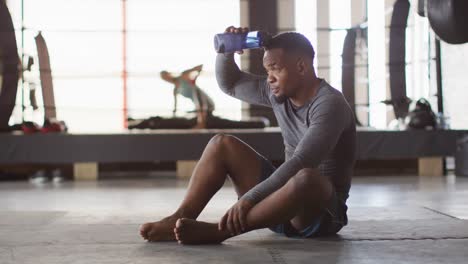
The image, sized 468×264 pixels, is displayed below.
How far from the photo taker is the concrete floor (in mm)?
2045

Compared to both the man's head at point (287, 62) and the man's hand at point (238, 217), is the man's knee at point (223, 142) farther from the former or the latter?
the man's hand at point (238, 217)

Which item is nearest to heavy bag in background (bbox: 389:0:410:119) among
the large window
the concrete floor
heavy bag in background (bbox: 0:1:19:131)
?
the large window

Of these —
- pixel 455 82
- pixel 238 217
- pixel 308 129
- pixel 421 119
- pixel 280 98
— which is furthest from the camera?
pixel 455 82

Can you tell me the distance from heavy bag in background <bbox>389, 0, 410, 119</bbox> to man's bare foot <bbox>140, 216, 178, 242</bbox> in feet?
14.2

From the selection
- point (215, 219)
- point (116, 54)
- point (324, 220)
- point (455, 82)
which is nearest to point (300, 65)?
point (324, 220)

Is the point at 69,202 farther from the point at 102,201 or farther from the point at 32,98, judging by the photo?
the point at 32,98

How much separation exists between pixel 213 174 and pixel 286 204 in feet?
1.12

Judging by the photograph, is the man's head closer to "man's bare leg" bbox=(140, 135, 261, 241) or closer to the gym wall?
"man's bare leg" bbox=(140, 135, 261, 241)

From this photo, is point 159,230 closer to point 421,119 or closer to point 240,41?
point 240,41

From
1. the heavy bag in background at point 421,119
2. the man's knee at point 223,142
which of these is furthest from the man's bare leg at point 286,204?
the heavy bag in background at point 421,119

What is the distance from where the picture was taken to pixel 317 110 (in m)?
2.15

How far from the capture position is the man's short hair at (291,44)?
2.20 metres

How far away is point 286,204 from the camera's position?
2.04 metres

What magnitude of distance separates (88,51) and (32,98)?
69 cm
